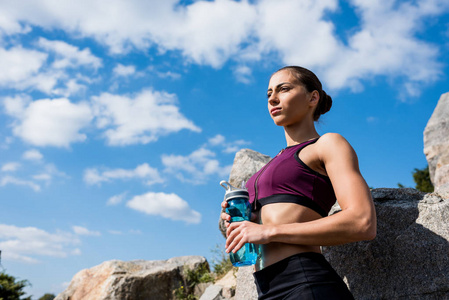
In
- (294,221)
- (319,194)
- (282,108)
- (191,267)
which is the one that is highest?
(191,267)

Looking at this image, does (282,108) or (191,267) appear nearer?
(282,108)

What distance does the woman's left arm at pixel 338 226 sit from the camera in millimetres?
2311

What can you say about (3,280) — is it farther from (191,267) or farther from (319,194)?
(319,194)

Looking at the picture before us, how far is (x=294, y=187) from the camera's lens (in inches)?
104

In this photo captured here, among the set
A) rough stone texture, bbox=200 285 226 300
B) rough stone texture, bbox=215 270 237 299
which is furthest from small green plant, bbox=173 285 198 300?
rough stone texture, bbox=200 285 226 300

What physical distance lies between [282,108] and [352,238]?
1117 mm

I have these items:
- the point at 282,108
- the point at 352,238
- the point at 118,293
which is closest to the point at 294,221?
the point at 352,238

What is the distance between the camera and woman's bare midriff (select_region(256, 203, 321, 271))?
251 centimetres

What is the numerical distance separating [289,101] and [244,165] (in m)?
4.90

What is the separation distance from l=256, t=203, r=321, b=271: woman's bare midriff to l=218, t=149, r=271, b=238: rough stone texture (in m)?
5.04

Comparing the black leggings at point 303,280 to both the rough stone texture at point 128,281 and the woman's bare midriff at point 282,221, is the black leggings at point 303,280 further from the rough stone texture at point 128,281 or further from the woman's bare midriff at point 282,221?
the rough stone texture at point 128,281

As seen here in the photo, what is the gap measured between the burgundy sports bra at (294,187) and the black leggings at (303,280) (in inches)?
13.4

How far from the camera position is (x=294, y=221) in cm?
255

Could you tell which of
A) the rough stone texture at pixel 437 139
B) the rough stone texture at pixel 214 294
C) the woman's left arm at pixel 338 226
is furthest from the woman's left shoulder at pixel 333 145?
the rough stone texture at pixel 437 139
